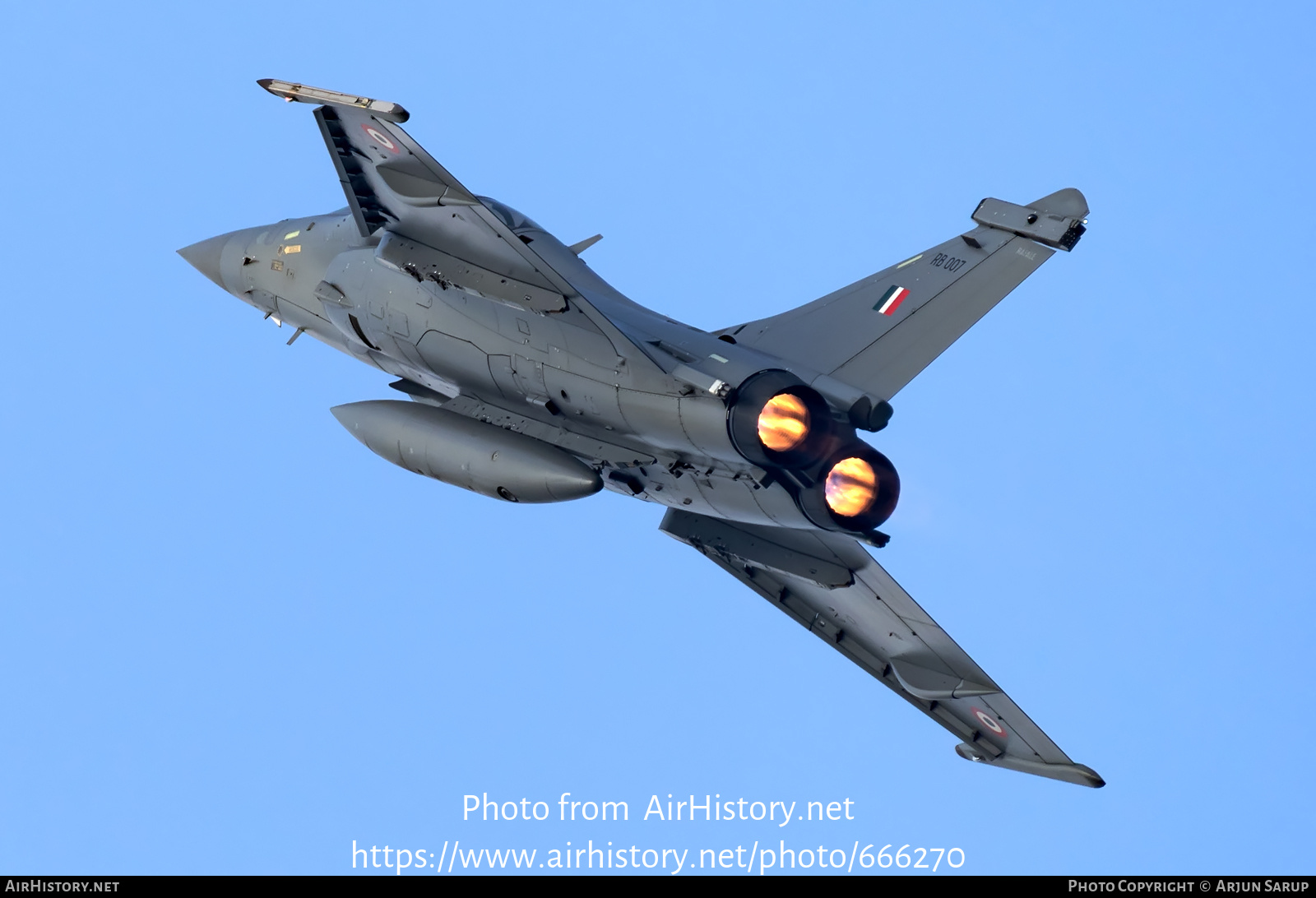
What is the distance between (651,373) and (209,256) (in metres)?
6.71

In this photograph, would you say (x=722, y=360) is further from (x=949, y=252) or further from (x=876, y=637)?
(x=876, y=637)

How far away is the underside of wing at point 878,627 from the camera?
18297 mm

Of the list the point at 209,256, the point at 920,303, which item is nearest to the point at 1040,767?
the point at 920,303

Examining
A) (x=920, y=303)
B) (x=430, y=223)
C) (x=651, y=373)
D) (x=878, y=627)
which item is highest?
(x=430, y=223)

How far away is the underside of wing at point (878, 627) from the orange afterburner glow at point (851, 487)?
2484 millimetres

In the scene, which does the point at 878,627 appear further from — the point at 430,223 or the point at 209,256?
the point at 209,256

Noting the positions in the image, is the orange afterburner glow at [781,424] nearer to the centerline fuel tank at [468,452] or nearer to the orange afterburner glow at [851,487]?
the orange afterburner glow at [851,487]

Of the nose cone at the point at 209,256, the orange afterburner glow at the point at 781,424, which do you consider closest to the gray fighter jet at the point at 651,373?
the orange afterburner glow at the point at 781,424

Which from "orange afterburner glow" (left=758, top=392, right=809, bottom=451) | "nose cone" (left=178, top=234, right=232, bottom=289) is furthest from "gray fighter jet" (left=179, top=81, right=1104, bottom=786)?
"nose cone" (left=178, top=234, right=232, bottom=289)

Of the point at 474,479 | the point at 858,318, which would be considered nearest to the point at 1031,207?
the point at 858,318

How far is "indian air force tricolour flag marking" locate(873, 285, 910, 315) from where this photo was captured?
1642cm

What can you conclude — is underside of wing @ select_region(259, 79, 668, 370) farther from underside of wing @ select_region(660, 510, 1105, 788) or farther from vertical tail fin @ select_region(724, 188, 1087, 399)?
underside of wing @ select_region(660, 510, 1105, 788)

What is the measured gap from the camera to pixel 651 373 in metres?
16.0
